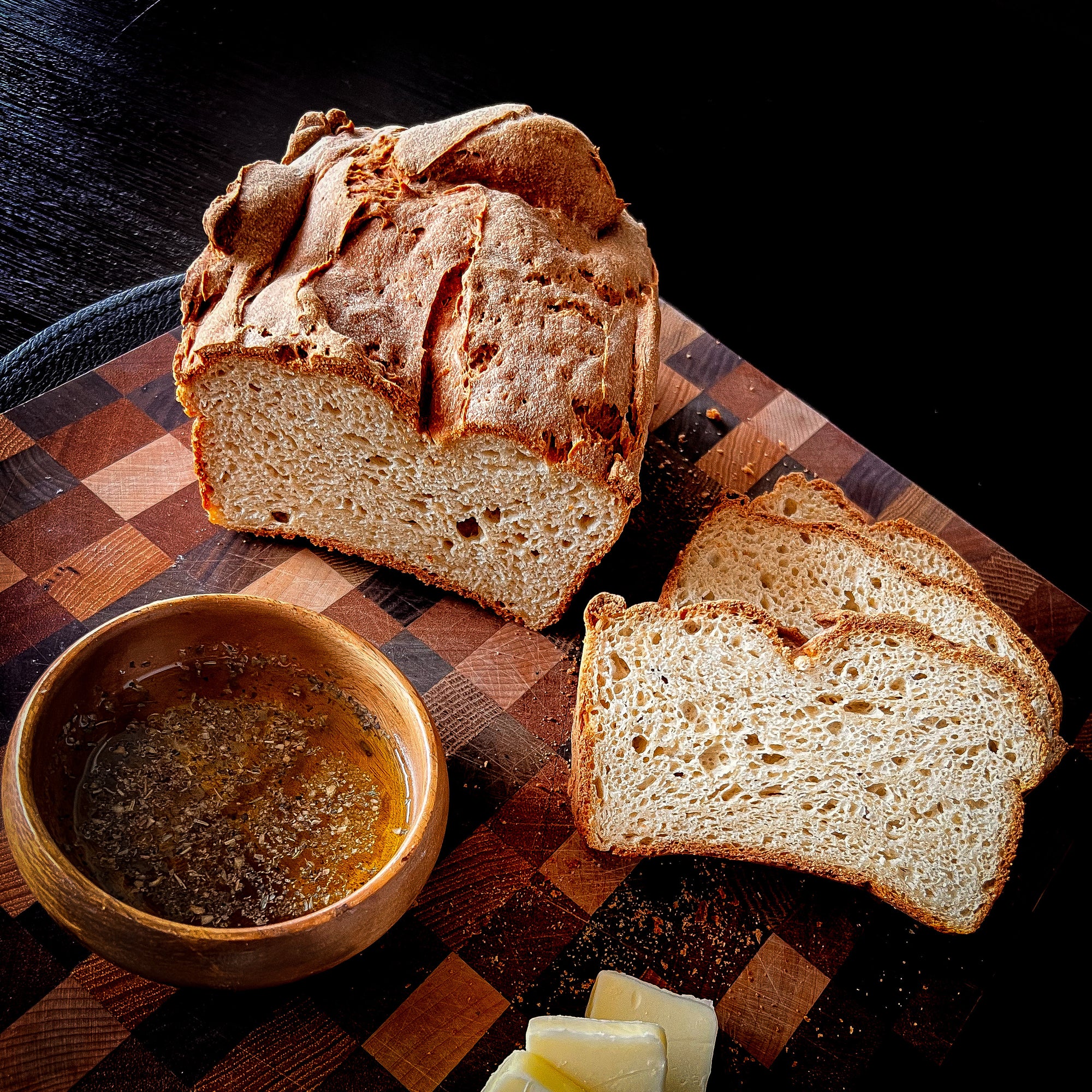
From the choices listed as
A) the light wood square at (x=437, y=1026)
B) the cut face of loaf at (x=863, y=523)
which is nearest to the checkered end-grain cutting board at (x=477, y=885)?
the light wood square at (x=437, y=1026)

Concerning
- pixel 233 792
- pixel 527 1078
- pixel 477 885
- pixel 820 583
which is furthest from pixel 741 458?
pixel 527 1078

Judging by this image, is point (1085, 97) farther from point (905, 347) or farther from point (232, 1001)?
point (232, 1001)

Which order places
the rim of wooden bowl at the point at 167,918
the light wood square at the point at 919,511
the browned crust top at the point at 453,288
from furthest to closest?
the light wood square at the point at 919,511 < the browned crust top at the point at 453,288 < the rim of wooden bowl at the point at 167,918

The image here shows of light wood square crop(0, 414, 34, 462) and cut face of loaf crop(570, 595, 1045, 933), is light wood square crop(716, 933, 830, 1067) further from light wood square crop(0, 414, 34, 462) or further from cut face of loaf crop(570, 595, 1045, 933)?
light wood square crop(0, 414, 34, 462)

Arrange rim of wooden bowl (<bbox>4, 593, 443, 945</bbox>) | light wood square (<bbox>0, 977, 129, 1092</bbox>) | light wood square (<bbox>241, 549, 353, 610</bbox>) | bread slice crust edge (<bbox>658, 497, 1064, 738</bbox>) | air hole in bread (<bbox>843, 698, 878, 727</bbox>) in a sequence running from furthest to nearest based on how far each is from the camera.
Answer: light wood square (<bbox>241, 549, 353, 610</bbox>), bread slice crust edge (<bbox>658, 497, 1064, 738</bbox>), air hole in bread (<bbox>843, 698, 878, 727</bbox>), light wood square (<bbox>0, 977, 129, 1092</bbox>), rim of wooden bowl (<bbox>4, 593, 443, 945</bbox>)

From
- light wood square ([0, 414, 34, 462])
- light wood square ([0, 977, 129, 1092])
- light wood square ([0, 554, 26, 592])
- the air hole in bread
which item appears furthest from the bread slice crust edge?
light wood square ([0, 414, 34, 462])

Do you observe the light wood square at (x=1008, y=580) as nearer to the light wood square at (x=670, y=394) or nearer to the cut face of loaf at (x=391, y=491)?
the light wood square at (x=670, y=394)
